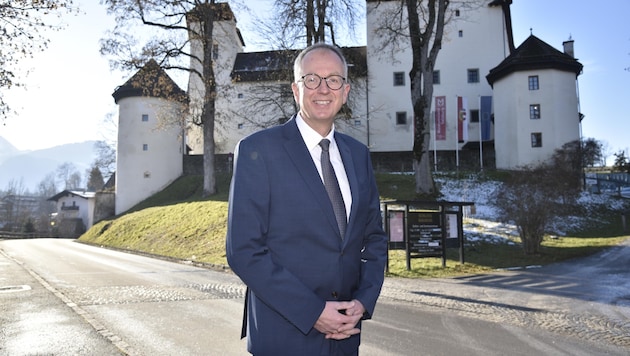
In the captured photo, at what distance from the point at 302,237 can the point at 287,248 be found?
9cm

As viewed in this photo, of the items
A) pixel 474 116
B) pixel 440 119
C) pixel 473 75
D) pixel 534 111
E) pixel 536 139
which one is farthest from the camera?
pixel 473 75

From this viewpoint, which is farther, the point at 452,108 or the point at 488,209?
the point at 452,108

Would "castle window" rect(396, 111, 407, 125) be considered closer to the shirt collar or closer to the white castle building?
the white castle building

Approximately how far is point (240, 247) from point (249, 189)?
10.7 inches

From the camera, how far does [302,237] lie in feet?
7.12

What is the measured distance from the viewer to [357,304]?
7.20 feet

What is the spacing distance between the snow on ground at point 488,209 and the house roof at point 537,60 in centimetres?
1152

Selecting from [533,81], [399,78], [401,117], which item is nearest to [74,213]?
[401,117]

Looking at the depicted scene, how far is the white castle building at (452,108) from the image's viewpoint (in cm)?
3622

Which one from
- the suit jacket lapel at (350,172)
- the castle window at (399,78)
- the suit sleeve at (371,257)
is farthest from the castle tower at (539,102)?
the suit jacket lapel at (350,172)

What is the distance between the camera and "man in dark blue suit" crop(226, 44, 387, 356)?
→ 6.75 ft

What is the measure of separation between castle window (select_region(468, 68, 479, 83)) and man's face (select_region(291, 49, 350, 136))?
145ft

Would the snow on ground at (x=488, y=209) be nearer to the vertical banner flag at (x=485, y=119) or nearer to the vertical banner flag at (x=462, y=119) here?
the vertical banner flag at (x=462, y=119)

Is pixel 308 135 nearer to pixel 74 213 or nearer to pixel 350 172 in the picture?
pixel 350 172
